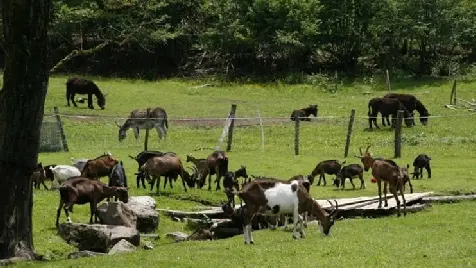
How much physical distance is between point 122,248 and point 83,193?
2476mm

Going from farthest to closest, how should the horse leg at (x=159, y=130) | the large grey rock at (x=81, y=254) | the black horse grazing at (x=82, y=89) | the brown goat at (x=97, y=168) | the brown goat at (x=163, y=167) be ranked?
the black horse grazing at (x=82, y=89)
the horse leg at (x=159, y=130)
the brown goat at (x=163, y=167)
the brown goat at (x=97, y=168)
the large grey rock at (x=81, y=254)

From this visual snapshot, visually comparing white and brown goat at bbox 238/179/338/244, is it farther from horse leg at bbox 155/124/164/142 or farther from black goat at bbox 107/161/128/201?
horse leg at bbox 155/124/164/142

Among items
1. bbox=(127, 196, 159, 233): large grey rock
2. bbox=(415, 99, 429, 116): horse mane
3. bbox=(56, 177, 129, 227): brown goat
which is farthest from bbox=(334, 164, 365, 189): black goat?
bbox=(415, 99, 429, 116): horse mane

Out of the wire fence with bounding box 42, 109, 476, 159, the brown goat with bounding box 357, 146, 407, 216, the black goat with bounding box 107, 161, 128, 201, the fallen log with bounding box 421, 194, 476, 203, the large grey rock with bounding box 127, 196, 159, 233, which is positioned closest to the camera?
the large grey rock with bounding box 127, 196, 159, 233

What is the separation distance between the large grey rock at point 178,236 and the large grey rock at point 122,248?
1.86 metres

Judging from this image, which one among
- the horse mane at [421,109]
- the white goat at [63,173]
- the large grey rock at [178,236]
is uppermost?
the horse mane at [421,109]

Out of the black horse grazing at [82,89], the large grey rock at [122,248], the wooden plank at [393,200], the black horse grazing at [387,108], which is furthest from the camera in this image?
the black horse grazing at [82,89]

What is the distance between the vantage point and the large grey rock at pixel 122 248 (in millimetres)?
15883

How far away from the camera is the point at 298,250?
47.6 ft

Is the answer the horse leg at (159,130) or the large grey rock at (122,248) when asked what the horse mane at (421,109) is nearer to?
the horse leg at (159,130)

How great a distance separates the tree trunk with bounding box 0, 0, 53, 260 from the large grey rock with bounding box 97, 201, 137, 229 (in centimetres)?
282

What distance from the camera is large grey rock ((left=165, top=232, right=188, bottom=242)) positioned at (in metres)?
18.2

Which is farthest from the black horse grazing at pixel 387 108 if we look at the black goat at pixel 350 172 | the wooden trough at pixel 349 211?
the wooden trough at pixel 349 211

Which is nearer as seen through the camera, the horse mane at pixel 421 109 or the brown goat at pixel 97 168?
the brown goat at pixel 97 168
